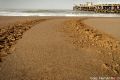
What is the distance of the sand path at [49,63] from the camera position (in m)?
4.57

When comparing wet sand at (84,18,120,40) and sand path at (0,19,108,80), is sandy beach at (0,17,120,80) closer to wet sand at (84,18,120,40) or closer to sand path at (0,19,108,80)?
sand path at (0,19,108,80)

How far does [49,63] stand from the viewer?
17.6 feet

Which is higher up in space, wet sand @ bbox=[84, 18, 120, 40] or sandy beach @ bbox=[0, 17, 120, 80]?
sandy beach @ bbox=[0, 17, 120, 80]

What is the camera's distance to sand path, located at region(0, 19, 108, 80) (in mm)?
4574

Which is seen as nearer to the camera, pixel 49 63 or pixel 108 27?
pixel 49 63

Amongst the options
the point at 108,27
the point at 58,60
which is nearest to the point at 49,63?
the point at 58,60

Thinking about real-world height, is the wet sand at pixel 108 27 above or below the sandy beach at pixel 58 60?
below

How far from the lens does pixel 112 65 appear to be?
17.3 ft

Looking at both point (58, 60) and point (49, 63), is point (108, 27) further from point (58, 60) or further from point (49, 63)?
point (49, 63)

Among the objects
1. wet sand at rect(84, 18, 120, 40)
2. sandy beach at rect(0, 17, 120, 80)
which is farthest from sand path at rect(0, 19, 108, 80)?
wet sand at rect(84, 18, 120, 40)

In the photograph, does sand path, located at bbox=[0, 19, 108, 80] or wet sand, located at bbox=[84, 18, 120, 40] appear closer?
sand path, located at bbox=[0, 19, 108, 80]

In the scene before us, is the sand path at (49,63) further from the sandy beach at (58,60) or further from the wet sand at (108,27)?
the wet sand at (108,27)

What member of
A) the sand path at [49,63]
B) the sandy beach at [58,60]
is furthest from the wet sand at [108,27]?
the sand path at [49,63]

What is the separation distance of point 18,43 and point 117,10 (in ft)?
153
